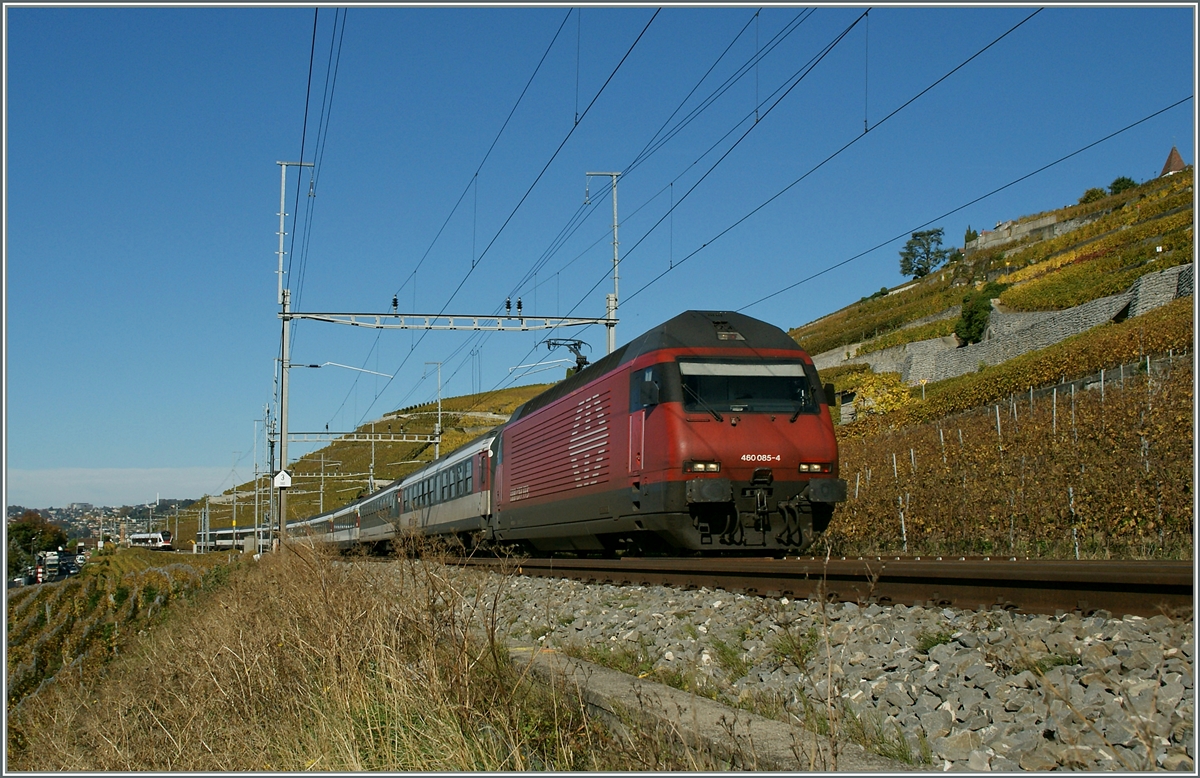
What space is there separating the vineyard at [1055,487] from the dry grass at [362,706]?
946cm

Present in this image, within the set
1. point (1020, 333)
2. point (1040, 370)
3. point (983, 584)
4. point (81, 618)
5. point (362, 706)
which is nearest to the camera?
point (362, 706)

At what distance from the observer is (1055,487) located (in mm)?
16172

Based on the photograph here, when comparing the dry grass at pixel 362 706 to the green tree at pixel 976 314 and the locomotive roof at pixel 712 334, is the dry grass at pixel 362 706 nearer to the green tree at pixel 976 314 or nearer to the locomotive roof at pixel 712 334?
the locomotive roof at pixel 712 334

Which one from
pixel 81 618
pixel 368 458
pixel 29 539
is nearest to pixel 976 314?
pixel 81 618

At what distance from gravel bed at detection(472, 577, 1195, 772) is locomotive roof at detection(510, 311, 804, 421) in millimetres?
6042

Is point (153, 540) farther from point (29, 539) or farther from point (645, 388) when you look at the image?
point (645, 388)

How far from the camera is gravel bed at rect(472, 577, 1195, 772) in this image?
403 cm

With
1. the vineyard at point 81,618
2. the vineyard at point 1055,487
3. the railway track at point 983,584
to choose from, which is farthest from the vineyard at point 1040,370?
the vineyard at point 81,618

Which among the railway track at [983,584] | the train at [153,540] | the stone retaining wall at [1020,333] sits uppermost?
the stone retaining wall at [1020,333]

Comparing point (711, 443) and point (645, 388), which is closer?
point (711, 443)

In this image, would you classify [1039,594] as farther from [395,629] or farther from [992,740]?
[395,629]

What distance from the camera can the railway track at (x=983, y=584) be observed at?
18.6ft

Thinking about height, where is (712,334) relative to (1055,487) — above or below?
above

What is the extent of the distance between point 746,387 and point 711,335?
941 mm
